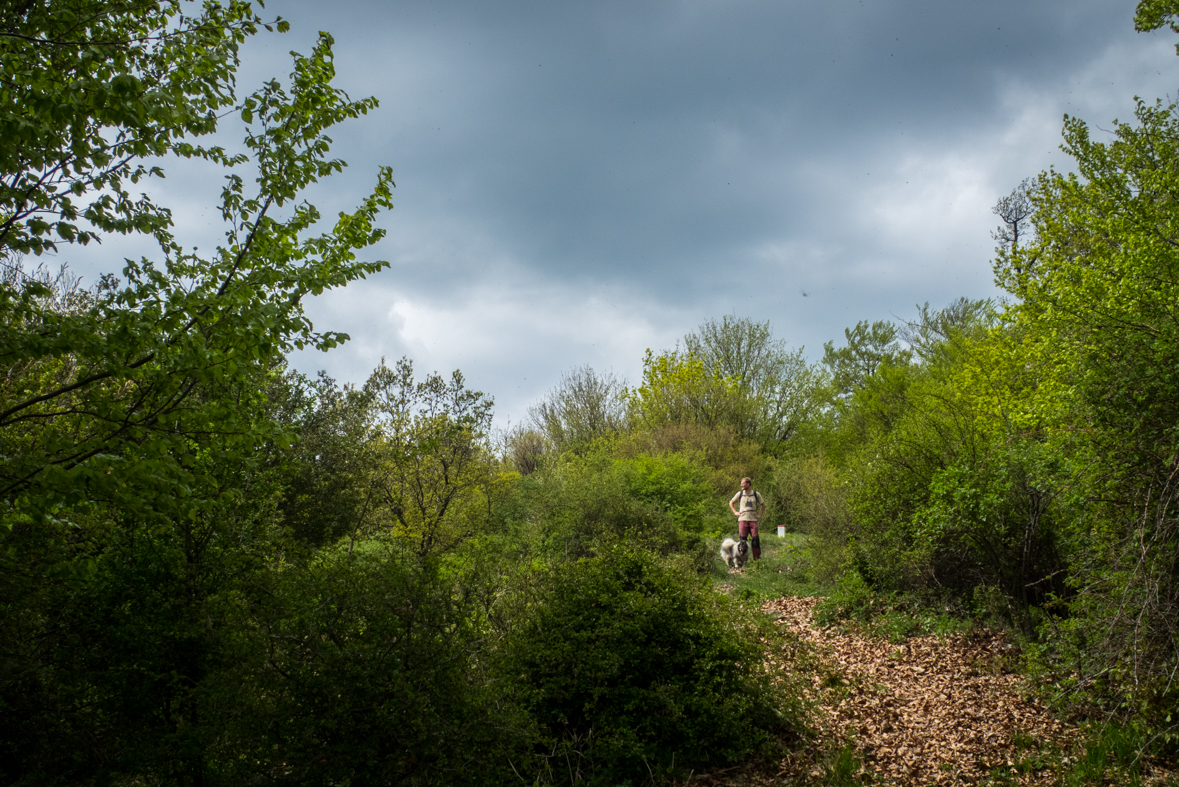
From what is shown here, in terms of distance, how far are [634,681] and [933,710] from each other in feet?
10.2

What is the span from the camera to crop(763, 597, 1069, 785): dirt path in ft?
17.3

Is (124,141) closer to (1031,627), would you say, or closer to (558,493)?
(1031,627)

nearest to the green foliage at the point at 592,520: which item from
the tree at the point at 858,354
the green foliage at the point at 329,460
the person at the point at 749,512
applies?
the person at the point at 749,512

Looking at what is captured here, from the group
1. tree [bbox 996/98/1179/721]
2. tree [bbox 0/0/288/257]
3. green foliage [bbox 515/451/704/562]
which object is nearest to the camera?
tree [bbox 0/0/288/257]

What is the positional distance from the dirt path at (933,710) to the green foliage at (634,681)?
89 centimetres

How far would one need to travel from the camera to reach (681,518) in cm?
1371

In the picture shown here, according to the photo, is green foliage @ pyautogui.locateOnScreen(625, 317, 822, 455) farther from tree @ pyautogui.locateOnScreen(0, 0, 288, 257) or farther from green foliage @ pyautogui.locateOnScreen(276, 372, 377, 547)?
tree @ pyautogui.locateOnScreen(0, 0, 288, 257)

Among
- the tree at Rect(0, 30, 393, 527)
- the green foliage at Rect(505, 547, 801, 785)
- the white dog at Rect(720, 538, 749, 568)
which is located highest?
the tree at Rect(0, 30, 393, 527)

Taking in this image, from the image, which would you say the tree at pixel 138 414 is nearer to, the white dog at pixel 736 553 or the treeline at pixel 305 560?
the treeline at pixel 305 560

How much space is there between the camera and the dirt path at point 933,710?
5.26 metres

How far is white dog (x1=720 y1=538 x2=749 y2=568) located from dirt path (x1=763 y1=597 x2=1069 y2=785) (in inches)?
181

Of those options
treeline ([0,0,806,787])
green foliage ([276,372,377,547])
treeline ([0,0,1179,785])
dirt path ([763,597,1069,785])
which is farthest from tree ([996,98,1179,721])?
green foliage ([276,372,377,547])

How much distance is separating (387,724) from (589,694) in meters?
2.03

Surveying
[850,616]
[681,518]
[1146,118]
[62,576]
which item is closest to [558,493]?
[681,518]
